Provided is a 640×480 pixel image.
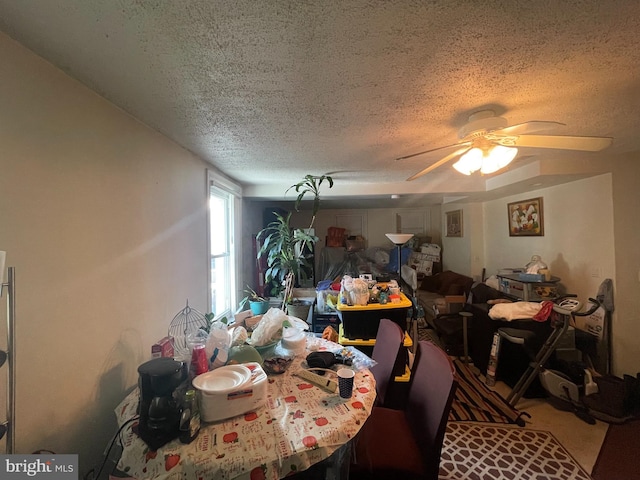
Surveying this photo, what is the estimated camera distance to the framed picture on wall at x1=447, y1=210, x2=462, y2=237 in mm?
4918

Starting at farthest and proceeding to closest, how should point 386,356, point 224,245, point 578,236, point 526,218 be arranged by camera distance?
1. point 526,218
2. point 224,245
3. point 578,236
4. point 386,356

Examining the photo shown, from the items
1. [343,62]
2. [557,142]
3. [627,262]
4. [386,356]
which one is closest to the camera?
[343,62]

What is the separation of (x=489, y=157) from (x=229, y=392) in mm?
1715

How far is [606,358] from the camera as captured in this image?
244 centimetres

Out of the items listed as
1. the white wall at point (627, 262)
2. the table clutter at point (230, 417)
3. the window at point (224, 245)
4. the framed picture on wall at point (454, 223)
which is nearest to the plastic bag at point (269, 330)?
the table clutter at point (230, 417)

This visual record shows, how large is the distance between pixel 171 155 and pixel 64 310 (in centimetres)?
111

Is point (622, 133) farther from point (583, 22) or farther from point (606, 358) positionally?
point (606, 358)

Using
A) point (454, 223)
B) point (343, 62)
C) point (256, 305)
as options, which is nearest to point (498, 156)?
point (343, 62)

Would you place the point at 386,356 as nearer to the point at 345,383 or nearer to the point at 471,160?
the point at 345,383

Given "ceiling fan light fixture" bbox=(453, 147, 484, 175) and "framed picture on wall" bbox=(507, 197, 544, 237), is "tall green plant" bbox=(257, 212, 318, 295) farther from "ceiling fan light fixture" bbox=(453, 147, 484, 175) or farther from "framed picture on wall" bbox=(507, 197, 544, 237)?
"framed picture on wall" bbox=(507, 197, 544, 237)

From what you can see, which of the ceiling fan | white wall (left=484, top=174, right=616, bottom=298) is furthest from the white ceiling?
white wall (left=484, top=174, right=616, bottom=298)

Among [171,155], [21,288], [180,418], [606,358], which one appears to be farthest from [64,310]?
[606,358]

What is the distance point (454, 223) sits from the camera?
5.12 metres

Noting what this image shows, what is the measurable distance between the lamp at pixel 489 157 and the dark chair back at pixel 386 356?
106cm
